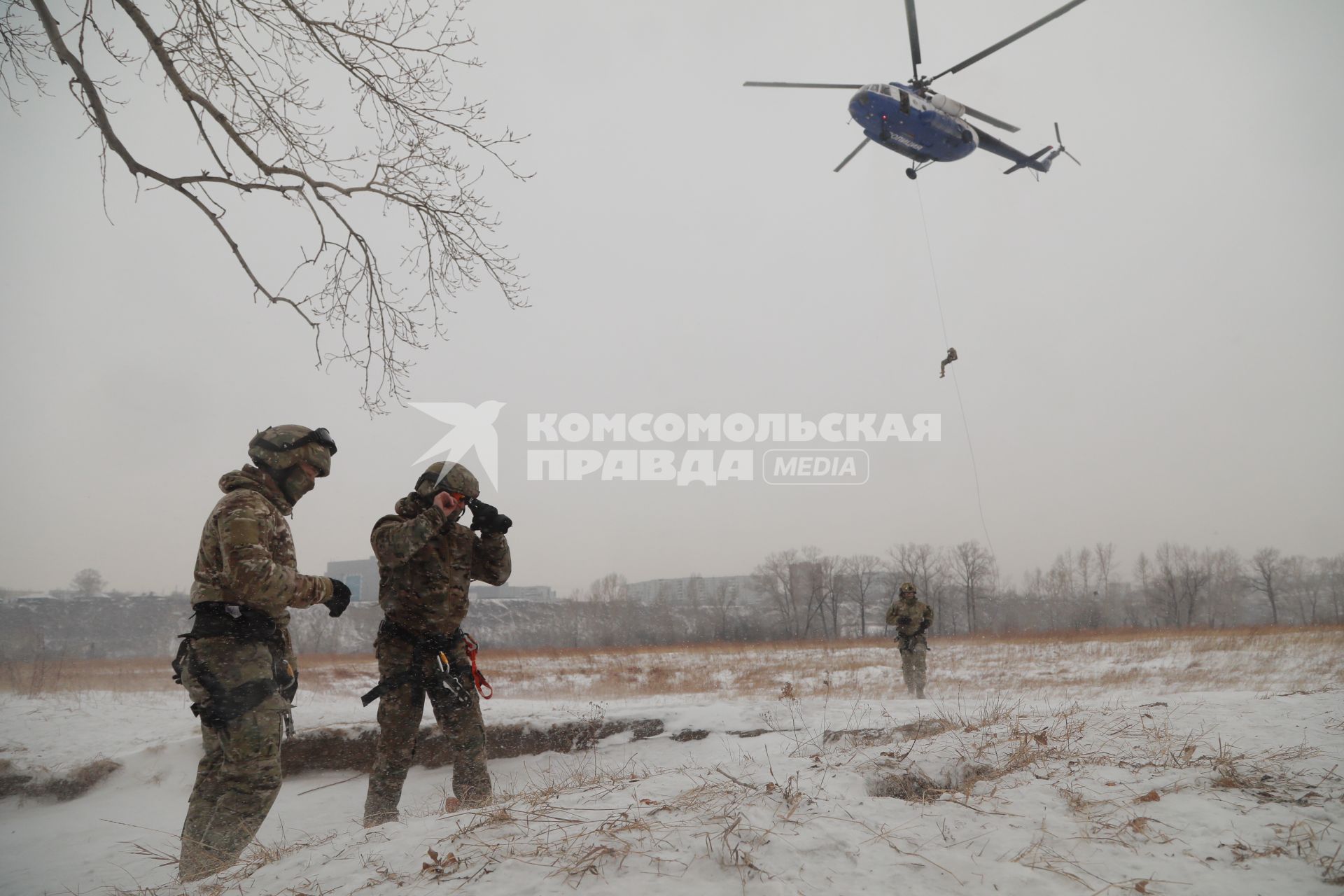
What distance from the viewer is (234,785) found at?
3146 millimetres

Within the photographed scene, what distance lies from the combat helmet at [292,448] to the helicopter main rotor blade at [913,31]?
11.1m

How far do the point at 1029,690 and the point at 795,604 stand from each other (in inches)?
1855

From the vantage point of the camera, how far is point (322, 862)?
2.38 m

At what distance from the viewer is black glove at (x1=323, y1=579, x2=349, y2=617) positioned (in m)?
3.52

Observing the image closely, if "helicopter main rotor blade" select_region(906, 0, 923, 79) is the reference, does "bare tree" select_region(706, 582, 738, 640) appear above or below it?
below

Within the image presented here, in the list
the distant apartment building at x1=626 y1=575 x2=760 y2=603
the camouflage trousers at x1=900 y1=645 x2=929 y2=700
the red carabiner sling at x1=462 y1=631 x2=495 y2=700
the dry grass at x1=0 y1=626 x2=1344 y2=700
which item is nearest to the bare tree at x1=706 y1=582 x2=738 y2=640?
the distant apartment building at x1=626 y1=575 x2=760 y2=603

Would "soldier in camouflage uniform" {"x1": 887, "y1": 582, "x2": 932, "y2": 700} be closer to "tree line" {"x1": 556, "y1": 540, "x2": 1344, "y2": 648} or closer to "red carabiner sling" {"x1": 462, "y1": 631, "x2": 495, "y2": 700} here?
"red carabiner sling" {"x1": 462, "y1": 631, "x2": 495, "y2": 700}

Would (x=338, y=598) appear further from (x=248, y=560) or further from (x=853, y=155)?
(x=853, y=155)

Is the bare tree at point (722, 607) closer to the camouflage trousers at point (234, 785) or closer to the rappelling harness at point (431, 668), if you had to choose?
the rappelling harness at point (431, 668)

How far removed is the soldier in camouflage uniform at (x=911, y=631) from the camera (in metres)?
10.4

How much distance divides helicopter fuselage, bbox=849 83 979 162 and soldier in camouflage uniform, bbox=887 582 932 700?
7820mm

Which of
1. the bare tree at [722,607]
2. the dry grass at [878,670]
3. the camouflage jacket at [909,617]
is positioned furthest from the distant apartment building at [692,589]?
the camouflage jacket at [909,617]

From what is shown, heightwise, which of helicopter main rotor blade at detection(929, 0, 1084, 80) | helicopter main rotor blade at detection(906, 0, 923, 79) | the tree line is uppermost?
helicopter main rotor blade at detection(906, 0, 923, 79)

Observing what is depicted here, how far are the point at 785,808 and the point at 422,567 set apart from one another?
2.64m
